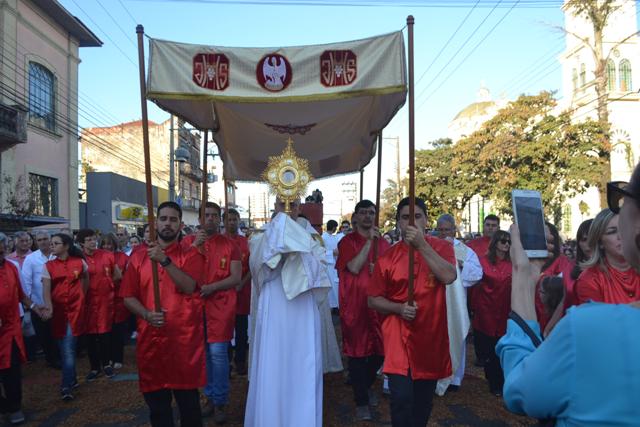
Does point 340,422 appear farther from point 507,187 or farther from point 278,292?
point 507,187

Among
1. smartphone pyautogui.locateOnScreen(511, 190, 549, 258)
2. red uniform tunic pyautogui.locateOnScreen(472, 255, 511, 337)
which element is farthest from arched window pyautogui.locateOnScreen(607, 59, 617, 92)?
smartphone pyautogui.locateOnScreen(511, 190, 549, 258)

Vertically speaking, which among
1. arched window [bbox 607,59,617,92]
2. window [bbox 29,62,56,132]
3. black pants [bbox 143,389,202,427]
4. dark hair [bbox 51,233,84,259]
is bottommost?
A: black pants [bbox 143,389,202,427]

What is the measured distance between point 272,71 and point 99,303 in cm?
409

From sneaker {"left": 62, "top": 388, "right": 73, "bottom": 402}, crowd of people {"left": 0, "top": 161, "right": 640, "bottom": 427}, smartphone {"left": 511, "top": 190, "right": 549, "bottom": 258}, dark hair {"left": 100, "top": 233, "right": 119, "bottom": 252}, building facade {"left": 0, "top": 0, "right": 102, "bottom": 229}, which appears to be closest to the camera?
crowd of people {"left": 0, "top": 161, "right": 640, "bottom": 427}

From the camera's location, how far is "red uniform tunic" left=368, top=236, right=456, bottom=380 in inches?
139

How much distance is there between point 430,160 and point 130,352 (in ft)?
93.1

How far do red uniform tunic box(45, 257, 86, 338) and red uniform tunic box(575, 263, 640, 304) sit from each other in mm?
5362

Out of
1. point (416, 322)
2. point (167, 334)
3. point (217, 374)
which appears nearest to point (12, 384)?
point (217, 374)

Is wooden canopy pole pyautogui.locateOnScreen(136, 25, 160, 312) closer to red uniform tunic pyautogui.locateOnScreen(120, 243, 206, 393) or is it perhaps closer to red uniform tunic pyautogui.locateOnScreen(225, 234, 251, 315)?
red uniform tunic pyautogui.locateOnScreen(120, 243, 206, 393)

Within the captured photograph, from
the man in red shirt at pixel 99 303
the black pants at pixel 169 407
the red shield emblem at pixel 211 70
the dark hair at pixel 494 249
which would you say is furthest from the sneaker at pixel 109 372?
the dark hair at pixel 494 249

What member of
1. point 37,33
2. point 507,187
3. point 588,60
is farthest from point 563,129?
point 37,33

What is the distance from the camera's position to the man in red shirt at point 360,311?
507 centimetres

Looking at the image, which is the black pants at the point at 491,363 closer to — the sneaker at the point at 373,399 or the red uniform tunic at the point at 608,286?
the sneaker at the point at 373,399

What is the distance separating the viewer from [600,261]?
320 centimetres
